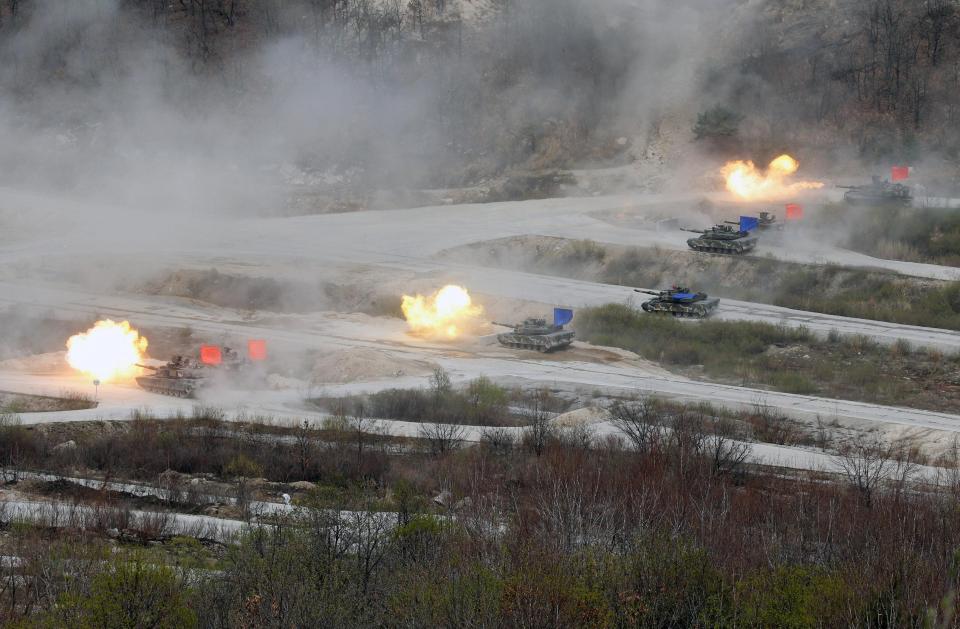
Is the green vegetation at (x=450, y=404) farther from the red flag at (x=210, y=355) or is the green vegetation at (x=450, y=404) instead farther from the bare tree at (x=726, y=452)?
the bare tree at (x=726, y=452)

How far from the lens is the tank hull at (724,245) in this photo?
5791 centimetres

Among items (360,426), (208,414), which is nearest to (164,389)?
(208,414)

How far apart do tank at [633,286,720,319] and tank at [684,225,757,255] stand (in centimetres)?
734

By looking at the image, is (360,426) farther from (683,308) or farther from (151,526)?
(683,308)

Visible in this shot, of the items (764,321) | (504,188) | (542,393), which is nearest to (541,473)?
(542,393)

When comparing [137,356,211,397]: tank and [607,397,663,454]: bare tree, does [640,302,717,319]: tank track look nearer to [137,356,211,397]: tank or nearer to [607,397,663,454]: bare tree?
[607,397,663,454]: bare tree

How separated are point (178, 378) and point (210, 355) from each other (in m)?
2.31

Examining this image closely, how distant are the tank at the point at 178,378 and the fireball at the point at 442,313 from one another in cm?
1100

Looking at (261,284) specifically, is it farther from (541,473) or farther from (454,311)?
(541,473)

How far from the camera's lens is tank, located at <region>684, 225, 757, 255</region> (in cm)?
5797

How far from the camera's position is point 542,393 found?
136 ft

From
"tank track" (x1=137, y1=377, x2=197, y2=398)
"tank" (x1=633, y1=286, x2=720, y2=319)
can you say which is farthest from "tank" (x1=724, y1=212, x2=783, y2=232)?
"tank track" (x1=137, y1=377, x2=197, y2=398)

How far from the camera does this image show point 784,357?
4584cm

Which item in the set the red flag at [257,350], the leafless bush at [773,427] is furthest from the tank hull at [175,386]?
the leafless bush at [773,427]
